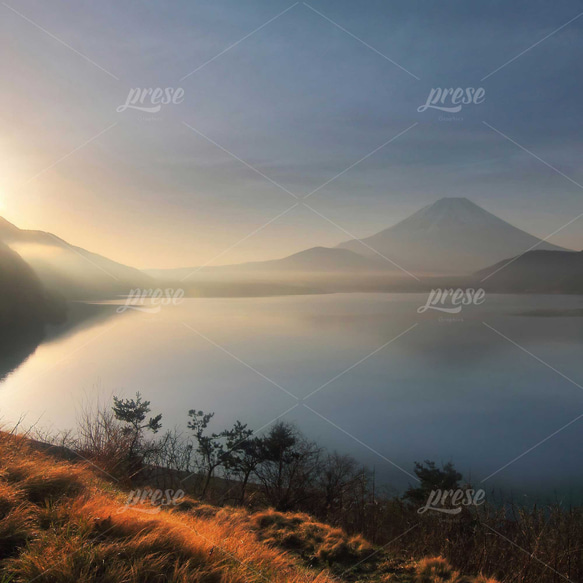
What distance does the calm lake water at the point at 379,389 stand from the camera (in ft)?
104

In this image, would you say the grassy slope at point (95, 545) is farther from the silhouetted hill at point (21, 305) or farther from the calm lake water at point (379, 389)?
the silhouetted hill at point (21, 305)

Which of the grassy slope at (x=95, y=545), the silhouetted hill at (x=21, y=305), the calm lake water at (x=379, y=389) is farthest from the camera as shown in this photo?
the silhouetted hill at (x=21, y=305)

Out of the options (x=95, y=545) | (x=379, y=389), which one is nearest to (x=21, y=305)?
(x=379, y=389)

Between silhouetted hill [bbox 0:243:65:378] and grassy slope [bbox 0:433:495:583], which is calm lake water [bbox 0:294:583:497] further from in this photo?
grassy slope [bbox 0:433:495:583]

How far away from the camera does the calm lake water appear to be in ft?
104

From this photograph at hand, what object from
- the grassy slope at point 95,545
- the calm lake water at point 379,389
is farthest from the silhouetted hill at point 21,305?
the grassy slope at point 95,545

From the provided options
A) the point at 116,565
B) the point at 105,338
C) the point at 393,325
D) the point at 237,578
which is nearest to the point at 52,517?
→ the point at 116,565

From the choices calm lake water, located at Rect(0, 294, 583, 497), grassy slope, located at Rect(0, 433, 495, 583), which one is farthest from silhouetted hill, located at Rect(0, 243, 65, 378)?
grassy slope, located at Rect(0, 433, 495, 583)

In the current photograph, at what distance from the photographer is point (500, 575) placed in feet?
29.0

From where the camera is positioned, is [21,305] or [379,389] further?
[21,305]

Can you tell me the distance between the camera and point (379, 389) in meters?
51.3

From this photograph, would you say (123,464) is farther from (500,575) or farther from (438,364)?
(438,364)

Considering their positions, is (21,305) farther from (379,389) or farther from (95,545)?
(95,545)

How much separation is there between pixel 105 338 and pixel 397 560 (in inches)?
3394
